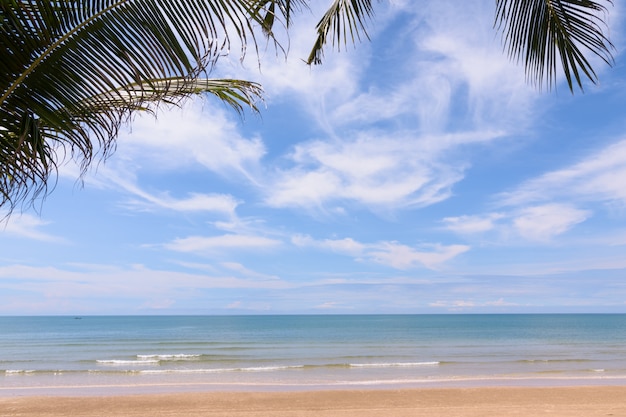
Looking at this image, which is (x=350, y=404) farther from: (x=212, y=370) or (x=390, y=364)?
(x=390, y=364)

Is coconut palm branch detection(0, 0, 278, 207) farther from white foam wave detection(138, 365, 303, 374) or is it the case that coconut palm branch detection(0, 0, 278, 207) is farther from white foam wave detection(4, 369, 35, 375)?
white foam wave detection(4, 369, 35, 375)

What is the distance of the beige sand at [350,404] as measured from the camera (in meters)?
10.4

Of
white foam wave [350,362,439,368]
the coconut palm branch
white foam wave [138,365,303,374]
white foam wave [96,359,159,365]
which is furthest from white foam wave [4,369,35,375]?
the coconut palm branch

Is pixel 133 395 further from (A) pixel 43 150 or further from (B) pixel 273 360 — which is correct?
(A) pixel 43 150

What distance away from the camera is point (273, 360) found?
22.4 m

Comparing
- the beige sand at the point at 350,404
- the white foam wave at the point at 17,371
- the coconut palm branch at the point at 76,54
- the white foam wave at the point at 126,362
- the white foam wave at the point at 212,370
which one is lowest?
the beige sand at the point at 350,404

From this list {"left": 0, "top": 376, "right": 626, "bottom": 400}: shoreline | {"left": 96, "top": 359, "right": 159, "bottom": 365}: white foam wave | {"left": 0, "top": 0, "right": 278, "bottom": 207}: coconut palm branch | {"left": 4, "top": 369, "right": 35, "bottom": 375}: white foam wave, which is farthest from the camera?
{"left": 96, "top": 359, "right": 159, "bottom": 365}: white foam wave

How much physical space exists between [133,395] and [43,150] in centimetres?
1176

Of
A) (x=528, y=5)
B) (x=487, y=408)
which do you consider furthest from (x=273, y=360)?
(x=528, y=5)

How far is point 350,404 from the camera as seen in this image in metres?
11.3

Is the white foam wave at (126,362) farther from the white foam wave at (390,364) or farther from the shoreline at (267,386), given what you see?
the white foam wave at (390,364)

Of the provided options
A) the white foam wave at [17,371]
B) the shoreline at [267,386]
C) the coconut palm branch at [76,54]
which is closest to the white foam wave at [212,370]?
the shoreline at [267,386]

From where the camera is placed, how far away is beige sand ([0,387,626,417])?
34.0ft

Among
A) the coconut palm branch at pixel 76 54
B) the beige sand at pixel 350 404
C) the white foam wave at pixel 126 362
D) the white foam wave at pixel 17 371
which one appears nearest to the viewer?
the coconut palm branch at pixel 76 54
